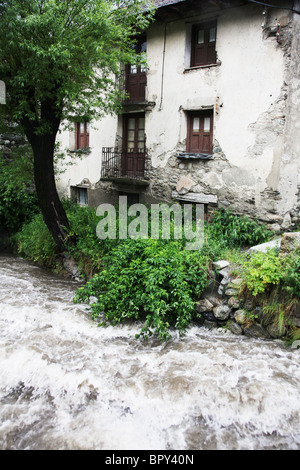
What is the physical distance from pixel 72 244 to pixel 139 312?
342 centimetres

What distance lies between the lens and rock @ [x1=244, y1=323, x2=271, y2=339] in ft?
18.2

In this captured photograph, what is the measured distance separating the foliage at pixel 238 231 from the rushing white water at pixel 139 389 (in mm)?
2800

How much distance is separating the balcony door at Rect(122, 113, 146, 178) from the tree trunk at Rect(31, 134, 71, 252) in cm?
340

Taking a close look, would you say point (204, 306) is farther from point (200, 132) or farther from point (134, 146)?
point (134, 146)

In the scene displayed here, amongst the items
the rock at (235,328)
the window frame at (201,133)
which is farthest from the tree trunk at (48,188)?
the rock at (235,328)

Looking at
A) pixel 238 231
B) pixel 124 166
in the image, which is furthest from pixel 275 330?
pixel 124 166

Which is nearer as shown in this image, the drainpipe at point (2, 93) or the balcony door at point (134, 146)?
the drainpipe at point (2, 93)

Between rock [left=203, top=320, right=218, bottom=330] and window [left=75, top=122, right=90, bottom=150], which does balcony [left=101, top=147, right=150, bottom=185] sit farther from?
rock [left=203, top=320, right=218, bottom=330]

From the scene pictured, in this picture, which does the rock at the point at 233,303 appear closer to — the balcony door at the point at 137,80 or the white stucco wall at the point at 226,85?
the white stucco wall at the point at 226,85

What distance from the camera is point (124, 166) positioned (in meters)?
11.4

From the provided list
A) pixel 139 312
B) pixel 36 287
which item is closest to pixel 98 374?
pixel 139 312

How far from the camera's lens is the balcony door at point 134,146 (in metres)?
11.0

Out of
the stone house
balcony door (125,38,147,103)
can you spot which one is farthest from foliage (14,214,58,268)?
balcony door (125,38,147,103)

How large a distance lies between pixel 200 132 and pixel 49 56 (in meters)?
4.67
